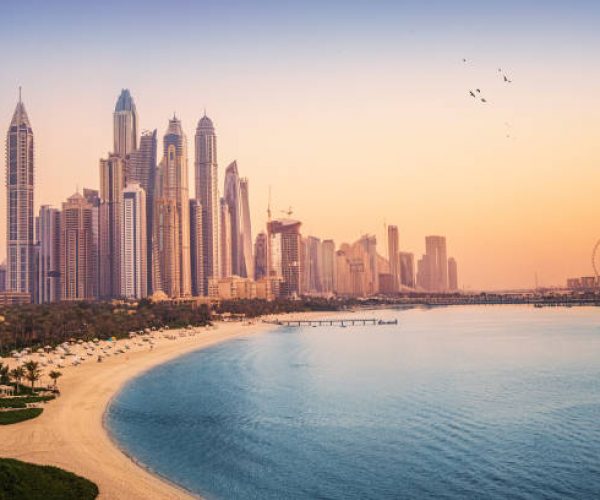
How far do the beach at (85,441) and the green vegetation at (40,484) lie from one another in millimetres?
1090

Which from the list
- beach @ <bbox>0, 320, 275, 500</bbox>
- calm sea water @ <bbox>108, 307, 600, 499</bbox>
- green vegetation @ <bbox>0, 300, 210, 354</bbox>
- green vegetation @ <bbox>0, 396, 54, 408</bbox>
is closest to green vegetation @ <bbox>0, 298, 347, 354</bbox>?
green vegetation @ <bbox>0, 300, 210, 354</bbox>

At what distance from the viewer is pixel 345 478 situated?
105 ft

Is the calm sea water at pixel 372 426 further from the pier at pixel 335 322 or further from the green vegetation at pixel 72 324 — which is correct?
the pier at pixel 335 322

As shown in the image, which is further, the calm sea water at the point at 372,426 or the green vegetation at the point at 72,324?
the green vegetation at the point at 72,324

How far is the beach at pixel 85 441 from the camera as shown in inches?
1193

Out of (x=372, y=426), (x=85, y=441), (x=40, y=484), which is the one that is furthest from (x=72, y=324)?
(x=40, y=484)

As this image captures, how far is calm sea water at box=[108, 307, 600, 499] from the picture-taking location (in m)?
31.5

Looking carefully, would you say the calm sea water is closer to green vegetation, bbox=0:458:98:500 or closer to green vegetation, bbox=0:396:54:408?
green vegetation, bbox=0:458:98:500

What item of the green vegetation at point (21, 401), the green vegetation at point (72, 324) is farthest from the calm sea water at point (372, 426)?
the green vegetation at point (72, 324)

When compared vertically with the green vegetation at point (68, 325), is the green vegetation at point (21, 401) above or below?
below

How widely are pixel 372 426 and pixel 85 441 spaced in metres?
19.4

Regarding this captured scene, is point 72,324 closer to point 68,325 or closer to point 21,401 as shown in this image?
point 68,325

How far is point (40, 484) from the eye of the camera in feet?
90.0

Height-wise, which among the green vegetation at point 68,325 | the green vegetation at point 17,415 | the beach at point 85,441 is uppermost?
the green vegetation at point 68,325
